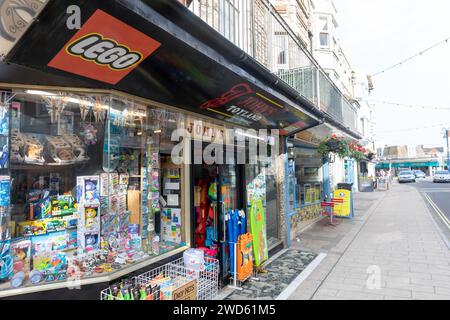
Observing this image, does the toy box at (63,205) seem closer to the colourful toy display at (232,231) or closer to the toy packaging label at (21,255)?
the toy packaging label at (21,255)

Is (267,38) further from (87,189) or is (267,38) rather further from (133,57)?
(87,189)

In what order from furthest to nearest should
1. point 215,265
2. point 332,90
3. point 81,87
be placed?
point 332,90 → point 215,265 → point 81,87

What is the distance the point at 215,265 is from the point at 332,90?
10.3m

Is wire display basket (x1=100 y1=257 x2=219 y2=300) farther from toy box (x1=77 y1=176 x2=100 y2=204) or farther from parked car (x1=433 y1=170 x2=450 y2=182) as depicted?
parked car (x1=433 y1=170 x2=450 y2=182)

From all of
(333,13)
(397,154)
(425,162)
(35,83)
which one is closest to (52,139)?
(35,83)

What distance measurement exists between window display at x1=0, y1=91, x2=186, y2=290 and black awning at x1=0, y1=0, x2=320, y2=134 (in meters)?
0.38

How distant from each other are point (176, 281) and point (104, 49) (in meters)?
2.68

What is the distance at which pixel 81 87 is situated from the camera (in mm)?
2967

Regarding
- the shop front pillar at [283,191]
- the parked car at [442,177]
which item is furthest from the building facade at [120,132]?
the parked car at [442,177]

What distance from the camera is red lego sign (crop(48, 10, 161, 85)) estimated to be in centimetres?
215

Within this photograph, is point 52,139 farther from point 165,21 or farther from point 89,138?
point 165,21

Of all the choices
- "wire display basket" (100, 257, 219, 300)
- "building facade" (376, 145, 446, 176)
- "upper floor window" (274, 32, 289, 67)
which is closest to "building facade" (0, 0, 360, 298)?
"wire display basket" (100, 257, 219, 300)

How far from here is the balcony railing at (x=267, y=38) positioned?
482 cm

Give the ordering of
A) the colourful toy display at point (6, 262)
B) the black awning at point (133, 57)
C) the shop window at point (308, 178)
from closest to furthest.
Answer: the black awning at point (133, 57)
the colourful toy display at point (6, 262)
the shop window at point (308, 178)
